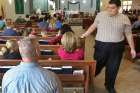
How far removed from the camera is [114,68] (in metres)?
4.53

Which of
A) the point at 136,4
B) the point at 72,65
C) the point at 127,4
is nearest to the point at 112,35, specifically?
the point at 72,65

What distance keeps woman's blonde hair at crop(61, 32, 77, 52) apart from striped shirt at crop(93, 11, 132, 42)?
68 centimetres

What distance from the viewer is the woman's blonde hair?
149 inches

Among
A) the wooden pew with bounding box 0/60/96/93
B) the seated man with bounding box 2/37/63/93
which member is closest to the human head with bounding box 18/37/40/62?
the seated man with bounding box 2/37/63/93

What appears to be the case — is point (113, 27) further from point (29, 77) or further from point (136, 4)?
point (136, 4)

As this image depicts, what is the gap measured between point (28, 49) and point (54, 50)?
113 inches

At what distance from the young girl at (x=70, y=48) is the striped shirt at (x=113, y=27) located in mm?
585

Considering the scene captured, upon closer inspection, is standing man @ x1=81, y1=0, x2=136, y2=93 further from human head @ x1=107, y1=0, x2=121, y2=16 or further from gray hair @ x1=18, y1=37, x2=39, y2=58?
gray hair @ x1=18, y1=37, x2=39, y2=58

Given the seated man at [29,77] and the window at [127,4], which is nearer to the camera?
the seated man at [29,77]

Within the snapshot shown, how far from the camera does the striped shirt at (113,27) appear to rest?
14.1 ft

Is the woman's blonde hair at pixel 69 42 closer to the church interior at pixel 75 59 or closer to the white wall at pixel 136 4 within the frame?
the church interior at pixel 75 59

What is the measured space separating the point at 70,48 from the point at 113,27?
80cm

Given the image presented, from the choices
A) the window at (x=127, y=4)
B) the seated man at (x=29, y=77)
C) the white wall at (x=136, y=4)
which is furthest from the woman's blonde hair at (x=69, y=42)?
the window at (x=127, y=4)

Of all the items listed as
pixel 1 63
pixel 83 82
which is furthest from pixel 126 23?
pixel 1 63
